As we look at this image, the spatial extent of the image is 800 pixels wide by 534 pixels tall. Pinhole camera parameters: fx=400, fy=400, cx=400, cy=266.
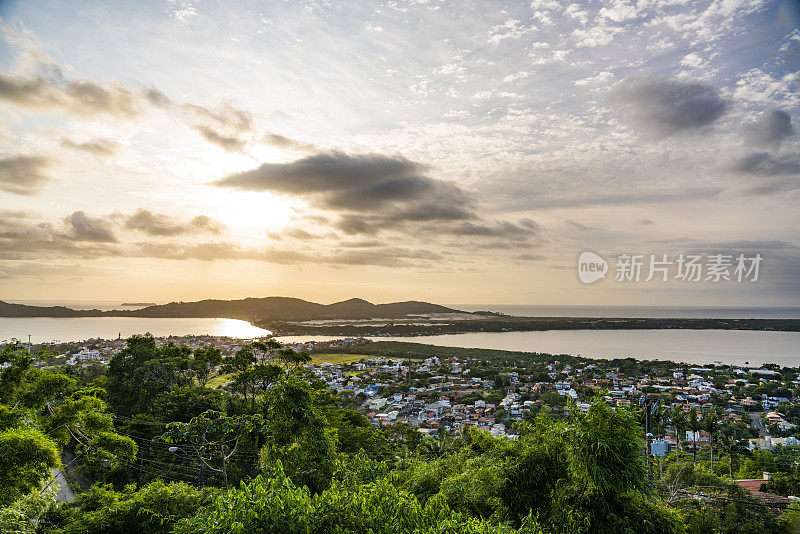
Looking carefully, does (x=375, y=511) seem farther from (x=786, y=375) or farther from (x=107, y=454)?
(x=786, y=375)

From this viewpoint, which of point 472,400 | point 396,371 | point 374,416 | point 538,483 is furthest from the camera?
point 396,371

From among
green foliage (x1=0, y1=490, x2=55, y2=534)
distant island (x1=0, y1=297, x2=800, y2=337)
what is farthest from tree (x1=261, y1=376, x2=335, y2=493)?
distant island (x1=0, y1=297, x2=800, y2=337)

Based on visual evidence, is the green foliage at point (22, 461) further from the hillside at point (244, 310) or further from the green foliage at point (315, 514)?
the hillside at point (244, 310)

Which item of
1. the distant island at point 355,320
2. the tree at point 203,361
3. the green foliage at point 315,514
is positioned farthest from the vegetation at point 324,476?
the distant island at point 355,320

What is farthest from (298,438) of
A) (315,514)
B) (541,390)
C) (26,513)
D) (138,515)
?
(541,390)

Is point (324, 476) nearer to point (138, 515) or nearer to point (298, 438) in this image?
point (298, 438)

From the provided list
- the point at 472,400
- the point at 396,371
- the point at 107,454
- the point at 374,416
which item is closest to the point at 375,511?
the point at 107,454
